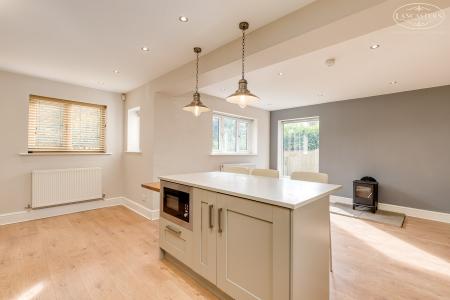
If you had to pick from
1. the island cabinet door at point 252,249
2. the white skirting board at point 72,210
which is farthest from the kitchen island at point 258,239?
the white skirting board at point 72,210

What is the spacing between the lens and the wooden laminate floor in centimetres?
185

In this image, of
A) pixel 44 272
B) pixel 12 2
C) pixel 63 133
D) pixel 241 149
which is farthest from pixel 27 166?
pixel 241 149

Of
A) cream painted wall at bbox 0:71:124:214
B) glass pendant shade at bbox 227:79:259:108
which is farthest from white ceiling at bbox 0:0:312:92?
glass pendant shade at bbox 227:79:259:108

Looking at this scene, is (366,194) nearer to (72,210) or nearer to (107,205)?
(107,205)

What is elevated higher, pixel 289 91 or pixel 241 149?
pixel 289 91

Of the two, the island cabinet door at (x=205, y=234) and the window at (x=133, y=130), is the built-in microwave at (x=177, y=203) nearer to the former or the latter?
the island cabinet door at (x=205, y=234)

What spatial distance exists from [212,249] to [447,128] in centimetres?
476

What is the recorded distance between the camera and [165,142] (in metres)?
3.85

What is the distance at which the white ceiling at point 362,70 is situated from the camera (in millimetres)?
2279

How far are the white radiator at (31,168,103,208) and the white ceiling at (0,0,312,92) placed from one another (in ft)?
5.84

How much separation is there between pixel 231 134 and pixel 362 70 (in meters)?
3.09

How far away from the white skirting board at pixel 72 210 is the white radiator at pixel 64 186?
15 centimetres

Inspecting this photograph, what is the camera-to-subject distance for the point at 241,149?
5734 millimetres

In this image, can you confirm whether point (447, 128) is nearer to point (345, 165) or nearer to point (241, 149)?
point (345, 165)
